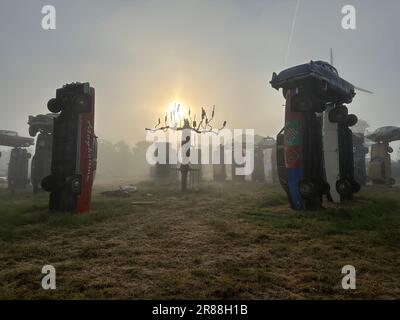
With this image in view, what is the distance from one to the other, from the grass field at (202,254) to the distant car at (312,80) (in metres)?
4.61

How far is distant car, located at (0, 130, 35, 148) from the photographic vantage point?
22.8 metres

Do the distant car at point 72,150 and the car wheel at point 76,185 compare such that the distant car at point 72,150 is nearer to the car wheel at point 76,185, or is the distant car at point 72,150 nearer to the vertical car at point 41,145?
the car wheel at point 76,185

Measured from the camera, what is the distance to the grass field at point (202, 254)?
372 centimetres

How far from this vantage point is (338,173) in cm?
1179

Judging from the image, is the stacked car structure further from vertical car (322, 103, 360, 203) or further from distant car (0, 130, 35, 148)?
distant car (0, 130, 35, 148)

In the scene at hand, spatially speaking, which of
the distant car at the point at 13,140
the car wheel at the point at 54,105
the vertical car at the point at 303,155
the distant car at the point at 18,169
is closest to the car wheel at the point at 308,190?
the vertical car at the point at 303,155

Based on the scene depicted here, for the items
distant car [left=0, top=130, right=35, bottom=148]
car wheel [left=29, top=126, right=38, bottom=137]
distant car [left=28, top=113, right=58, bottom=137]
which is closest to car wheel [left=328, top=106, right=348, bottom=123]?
distant car [left=28, top=113, right=58, bottom=137]

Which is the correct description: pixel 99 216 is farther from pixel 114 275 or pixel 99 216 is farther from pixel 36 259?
pixel 114 275

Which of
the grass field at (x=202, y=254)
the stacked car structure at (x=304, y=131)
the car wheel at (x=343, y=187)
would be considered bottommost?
the grass field at (x=202, y=254)

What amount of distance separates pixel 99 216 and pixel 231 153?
2347 centimetres

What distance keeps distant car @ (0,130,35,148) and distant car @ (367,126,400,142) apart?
3153 centimetres

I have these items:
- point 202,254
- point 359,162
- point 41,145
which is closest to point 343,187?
point 202,254

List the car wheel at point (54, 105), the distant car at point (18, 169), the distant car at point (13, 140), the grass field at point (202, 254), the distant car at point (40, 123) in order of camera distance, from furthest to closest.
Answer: the distant car at point (13, 140) < the distant car at point (18, 169) < the distant car at point (40, 123) < the car wheel at point (54, 105) < the grass field at point (202, 254)
